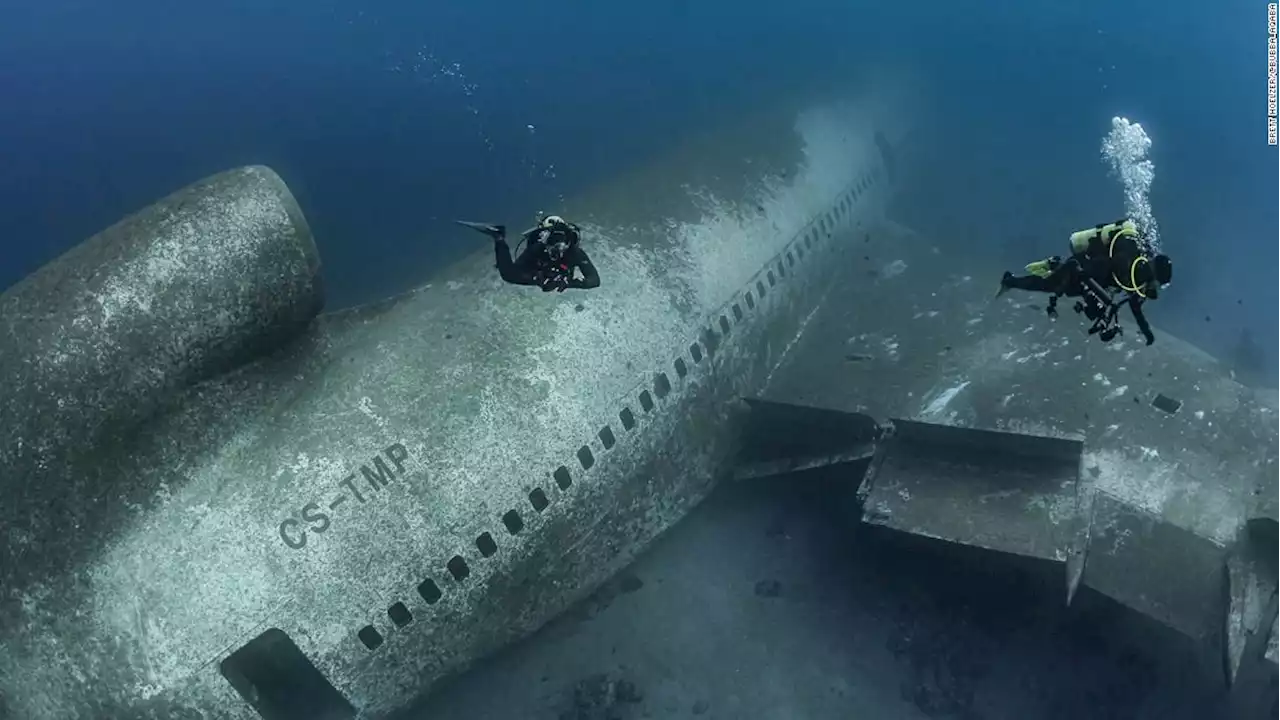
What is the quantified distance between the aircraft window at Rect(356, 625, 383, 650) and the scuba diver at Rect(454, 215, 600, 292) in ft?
16.7

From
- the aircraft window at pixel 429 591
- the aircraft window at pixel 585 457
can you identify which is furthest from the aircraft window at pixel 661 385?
the aircraft window at pixel 429 591

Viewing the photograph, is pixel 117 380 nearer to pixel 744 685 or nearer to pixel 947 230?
pixel 744 685

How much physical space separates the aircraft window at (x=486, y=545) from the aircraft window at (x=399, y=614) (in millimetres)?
1305

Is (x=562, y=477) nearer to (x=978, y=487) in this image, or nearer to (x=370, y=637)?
(x=370, y=637)

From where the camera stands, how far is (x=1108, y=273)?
28.9ft

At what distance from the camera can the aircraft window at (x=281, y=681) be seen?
9891 millimetres

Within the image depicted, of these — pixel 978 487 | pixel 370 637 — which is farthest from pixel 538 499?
pixel 978 487

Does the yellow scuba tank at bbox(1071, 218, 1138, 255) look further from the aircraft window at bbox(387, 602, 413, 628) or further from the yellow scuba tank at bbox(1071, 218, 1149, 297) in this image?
the aircraft window at bbox(387, 602, 413, 628)

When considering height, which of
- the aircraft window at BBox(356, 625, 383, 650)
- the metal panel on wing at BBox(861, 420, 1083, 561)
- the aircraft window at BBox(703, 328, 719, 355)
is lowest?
the metal panel on wing at BBox(861, 420, 1083, 561)

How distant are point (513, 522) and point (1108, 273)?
28.3 feet

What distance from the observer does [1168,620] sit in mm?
11508

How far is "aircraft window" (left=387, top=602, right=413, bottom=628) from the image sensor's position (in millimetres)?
10836

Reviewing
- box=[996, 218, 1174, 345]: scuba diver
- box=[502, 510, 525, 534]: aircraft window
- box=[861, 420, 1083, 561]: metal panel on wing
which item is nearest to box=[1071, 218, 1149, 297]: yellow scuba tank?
box=[996, 218, 1174, 345]: scuba diver

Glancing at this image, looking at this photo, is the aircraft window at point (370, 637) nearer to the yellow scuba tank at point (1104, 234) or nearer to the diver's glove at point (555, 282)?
the diver's glove at point (555, 282)
